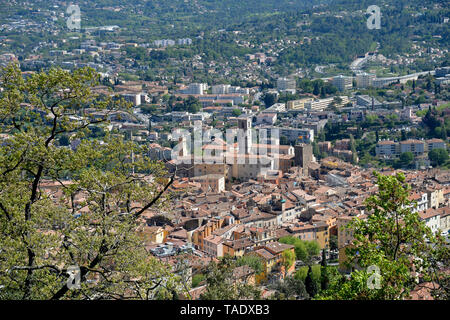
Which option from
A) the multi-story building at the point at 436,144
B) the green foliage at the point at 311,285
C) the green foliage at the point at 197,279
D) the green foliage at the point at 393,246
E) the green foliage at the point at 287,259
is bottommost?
the multi-story building at the point at 436,144

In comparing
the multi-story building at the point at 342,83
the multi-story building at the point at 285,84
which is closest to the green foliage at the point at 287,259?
the multi-story building at the point at 285,84

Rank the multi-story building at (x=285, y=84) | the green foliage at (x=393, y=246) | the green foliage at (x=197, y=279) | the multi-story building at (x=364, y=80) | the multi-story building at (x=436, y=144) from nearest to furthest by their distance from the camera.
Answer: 1. the green foliage at (x=393, y=246)
2. the green foliage at (x=197, y=279)
3. the multi-story building at (x=436, y=144)
4. the multi-story building at (x=364, y=80)
5. the multi-story building at (x=285, y=84)

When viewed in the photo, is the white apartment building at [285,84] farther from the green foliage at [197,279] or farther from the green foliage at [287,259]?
the green foliage at [197,279]

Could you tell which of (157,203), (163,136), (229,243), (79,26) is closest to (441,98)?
(163,136)

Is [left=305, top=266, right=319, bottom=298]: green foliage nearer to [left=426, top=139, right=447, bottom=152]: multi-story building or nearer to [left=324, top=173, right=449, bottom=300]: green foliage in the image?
[left=324, top=173, right=449, bottom=300]: green foliage

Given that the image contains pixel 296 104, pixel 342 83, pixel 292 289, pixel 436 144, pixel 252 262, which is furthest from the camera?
pixel 342 83

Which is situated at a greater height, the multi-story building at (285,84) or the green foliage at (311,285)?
the multi-story building at (285,84)

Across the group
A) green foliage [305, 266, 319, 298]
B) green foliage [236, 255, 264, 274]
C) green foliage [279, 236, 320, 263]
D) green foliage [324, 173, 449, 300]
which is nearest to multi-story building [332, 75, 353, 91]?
green foliage [279, 236, 320, 263]

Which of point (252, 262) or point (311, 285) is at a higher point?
point (252, 262)

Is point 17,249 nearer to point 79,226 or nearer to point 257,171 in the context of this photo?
point 79,226

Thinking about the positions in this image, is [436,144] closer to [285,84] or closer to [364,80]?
[364,80]

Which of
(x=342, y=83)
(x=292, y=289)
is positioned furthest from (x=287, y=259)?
(x=342, y=83)
